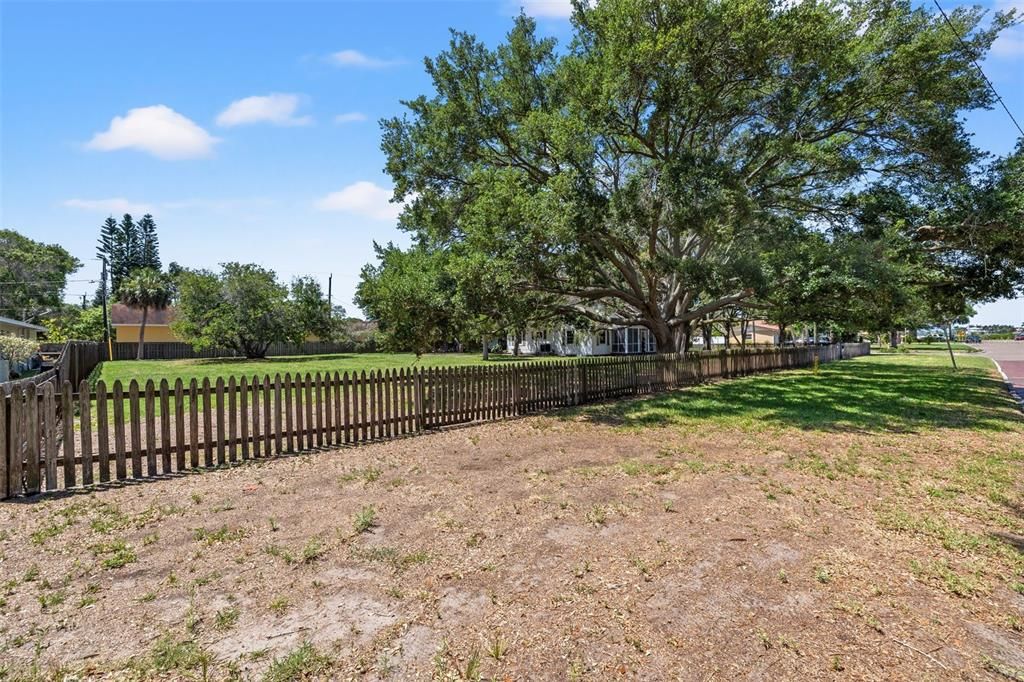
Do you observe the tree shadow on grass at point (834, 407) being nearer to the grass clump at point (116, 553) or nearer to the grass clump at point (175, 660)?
the grass clump at point (116, 553)

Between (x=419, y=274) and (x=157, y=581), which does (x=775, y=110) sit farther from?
(x=157, y=581)

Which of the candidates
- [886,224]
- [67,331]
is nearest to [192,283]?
[67,331]

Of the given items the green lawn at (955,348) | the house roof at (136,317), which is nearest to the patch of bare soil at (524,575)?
the house roof at (136,317)

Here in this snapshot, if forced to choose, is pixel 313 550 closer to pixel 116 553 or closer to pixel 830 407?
pixel 116 553

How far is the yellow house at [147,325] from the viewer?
5056 centimetres

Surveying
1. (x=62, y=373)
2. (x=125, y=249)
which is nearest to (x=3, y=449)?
(x=62, y=373)

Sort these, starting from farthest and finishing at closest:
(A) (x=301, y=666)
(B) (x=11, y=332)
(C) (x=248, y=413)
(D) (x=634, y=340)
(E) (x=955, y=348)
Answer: (E) (x=955, y=348), (D) (x=634, y=340), (B) (x=11, y=332), (C) (x=248, y=413), (A) (x=301, y=666)

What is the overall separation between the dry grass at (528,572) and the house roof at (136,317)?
53.7m

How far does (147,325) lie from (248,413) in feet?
169

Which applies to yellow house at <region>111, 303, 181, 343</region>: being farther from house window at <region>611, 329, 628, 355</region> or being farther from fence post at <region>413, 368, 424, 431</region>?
fence post at <region>413, 368, 424, 431</region>

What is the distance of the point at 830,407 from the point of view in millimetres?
12875

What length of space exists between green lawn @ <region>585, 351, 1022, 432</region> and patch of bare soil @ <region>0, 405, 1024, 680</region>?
387cm

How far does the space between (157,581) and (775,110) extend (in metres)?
16.0

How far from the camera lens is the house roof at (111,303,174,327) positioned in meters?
50.7
